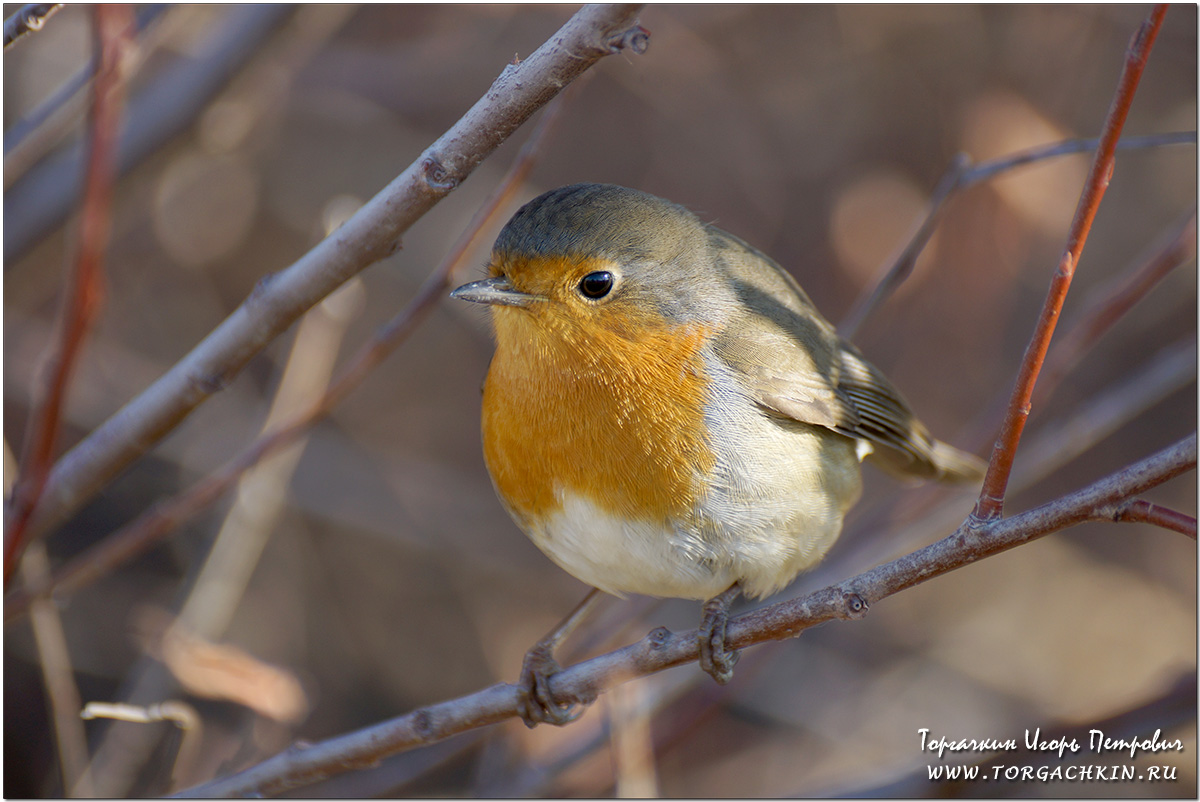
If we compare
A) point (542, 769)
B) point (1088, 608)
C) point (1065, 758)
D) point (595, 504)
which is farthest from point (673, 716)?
point (1088, 608)

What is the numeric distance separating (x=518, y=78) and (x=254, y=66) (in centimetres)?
246

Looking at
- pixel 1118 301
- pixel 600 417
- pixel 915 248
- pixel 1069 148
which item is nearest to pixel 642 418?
pixel 600 417

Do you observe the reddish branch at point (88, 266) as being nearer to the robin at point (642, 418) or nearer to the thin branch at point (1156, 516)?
the robin at point (642, 418)

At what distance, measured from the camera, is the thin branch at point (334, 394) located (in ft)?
7.88

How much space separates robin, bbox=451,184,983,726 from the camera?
2.40 metres

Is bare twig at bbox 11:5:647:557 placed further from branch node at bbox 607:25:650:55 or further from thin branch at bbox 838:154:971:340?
thin branch at bbox 838:154:971:340

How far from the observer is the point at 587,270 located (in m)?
2.52

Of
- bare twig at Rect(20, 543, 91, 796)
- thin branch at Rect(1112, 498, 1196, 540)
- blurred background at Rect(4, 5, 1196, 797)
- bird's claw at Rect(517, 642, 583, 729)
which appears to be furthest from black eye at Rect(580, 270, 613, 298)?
blurred background at Rect(4, 5, 1196, 797)

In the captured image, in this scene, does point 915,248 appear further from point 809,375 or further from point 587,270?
point 587,270

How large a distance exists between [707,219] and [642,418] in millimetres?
2539

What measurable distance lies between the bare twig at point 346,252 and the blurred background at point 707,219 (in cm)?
200

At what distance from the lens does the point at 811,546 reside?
8.68ft

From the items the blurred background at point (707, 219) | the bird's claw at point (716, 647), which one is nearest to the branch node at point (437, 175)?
the bird's claw at point (716, 647)

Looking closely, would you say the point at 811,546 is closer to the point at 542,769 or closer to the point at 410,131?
the point at 542,769
